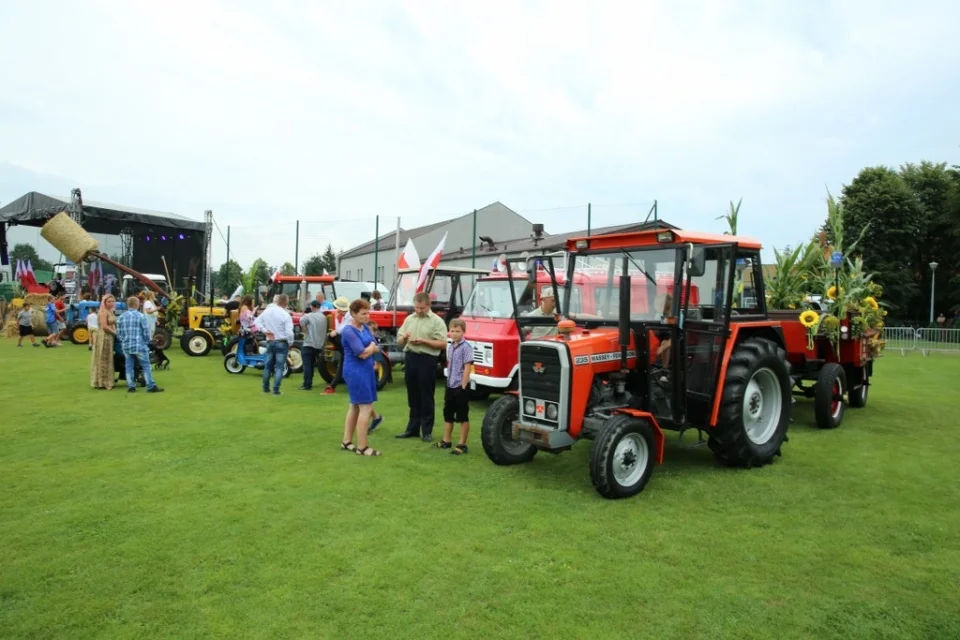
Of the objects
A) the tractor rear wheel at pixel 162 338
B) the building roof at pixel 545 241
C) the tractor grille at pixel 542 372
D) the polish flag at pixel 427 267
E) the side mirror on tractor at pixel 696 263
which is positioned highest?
the building roof at pixel 545 241

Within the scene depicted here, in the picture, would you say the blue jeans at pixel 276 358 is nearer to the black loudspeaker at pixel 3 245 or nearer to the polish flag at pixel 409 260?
the polish flag at pixel 409 260

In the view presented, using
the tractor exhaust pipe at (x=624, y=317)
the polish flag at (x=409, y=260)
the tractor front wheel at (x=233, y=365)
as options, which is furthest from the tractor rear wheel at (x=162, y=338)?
the tractor exhaust pipe at (x=624, y=317)

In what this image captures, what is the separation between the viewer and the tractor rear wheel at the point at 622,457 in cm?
489

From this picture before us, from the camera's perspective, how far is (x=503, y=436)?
598 cm

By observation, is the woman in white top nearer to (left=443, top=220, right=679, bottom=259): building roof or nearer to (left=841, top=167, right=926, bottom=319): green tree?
(left=443, top=220, right=679, bottom=259): building roof

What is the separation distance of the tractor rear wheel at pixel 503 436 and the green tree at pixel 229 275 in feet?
64.3

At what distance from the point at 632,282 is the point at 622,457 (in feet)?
4.85

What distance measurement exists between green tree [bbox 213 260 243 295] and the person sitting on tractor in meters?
18.4

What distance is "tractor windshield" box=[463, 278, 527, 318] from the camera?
927 cm

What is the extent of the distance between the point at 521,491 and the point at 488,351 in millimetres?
3303

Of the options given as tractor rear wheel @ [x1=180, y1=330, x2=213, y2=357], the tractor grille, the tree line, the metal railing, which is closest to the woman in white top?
tractor rear wheel @ [x1=180, y1=330, x2=213, y2=357]

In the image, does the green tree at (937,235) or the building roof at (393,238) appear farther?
the green tree at (937,235)

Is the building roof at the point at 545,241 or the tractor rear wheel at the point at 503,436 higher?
the building roof at the point at 545,241

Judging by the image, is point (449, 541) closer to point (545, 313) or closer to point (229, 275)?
point (545, 313)
